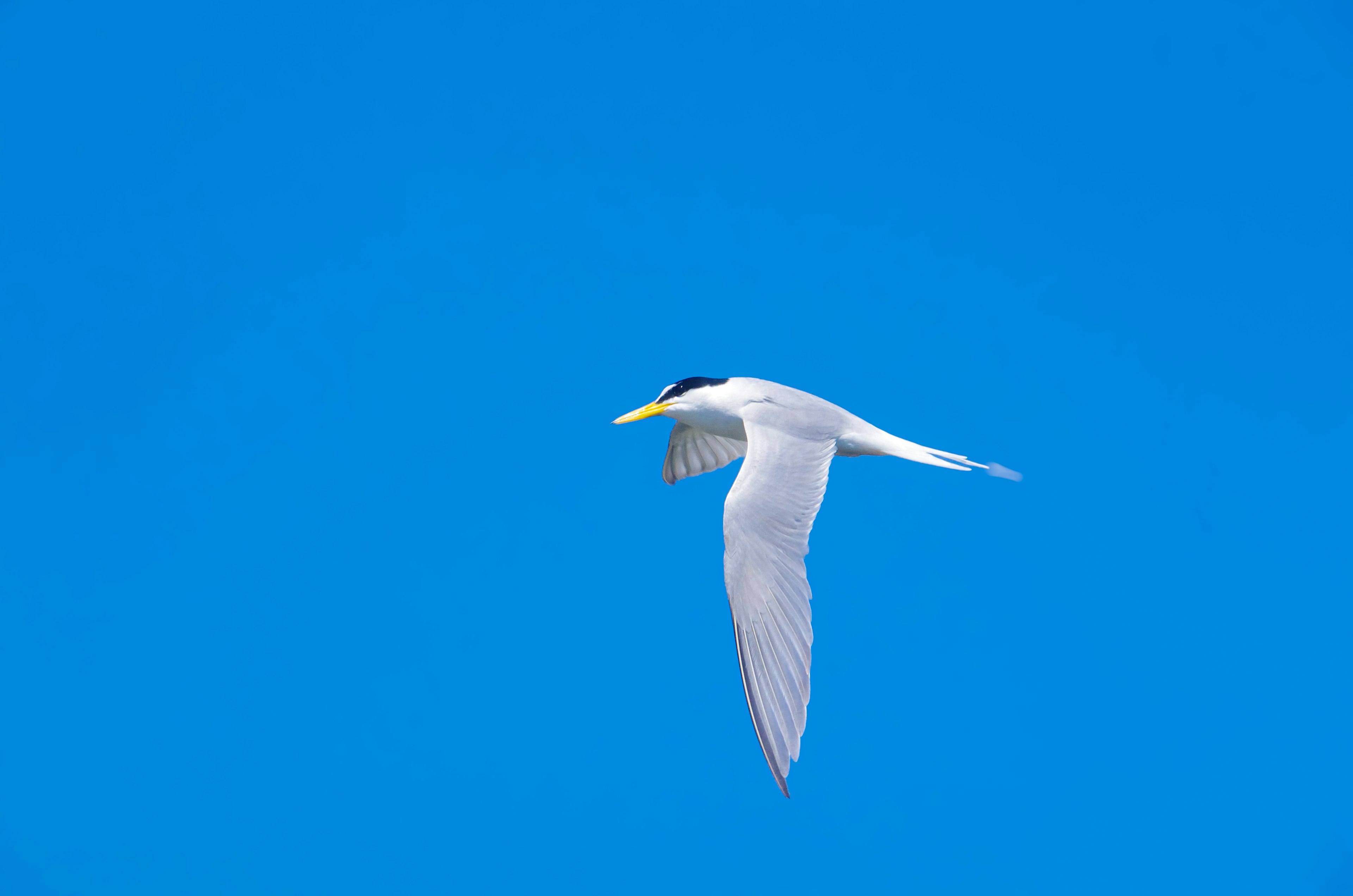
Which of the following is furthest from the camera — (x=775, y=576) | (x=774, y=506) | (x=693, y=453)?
(x=693, y=453)

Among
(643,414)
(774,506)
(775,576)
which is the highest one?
(643,414)

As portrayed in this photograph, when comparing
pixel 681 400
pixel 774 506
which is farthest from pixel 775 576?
pixel 681 400

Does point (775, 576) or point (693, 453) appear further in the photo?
point (693, 453)

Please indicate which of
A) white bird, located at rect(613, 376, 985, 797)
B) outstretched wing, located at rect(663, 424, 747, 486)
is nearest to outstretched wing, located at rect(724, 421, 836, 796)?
white bird, located at rect(613, 376, 985, 797)

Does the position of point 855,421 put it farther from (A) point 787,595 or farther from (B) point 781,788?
(B) point 781,788

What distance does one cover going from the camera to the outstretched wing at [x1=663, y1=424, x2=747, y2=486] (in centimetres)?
412

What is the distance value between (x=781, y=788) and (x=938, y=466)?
1.41m

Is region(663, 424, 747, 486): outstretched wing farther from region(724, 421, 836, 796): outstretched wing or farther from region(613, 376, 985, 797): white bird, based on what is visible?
region(724, 421, 836, 796): outstretched wing

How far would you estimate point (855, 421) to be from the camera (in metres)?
3.30

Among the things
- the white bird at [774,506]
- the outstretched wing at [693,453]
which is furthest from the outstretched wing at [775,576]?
the outstretched wing at [693,453]

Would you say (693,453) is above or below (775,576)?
above

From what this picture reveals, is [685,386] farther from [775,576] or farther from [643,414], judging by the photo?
[775,576]

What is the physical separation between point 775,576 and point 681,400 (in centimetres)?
107

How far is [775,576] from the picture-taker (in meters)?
2.65
